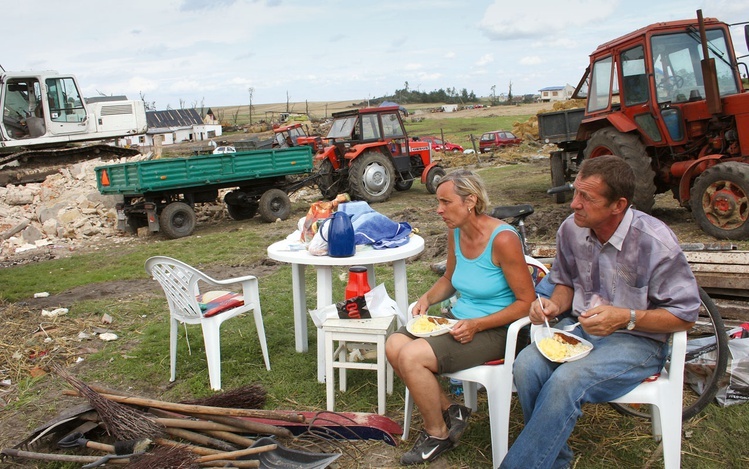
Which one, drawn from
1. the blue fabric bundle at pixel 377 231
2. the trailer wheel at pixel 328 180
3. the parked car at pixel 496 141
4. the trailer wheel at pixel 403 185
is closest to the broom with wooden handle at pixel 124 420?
the blue fabric bundle at pixel 377 231

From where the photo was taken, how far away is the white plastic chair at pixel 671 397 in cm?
260

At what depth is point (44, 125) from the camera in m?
17.0

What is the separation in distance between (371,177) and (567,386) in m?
11.5

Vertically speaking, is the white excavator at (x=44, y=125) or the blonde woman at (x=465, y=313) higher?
the white excavator at (x=44, y=125)

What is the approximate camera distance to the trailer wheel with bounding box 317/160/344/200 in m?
14.4

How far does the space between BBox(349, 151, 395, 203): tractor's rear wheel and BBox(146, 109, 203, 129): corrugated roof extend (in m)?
42.7

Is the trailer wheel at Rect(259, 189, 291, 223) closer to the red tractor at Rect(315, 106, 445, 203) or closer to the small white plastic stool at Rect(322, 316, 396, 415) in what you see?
the red tractor at Rect(315, 106, 445, 203)

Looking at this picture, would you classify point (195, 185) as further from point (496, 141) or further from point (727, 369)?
point (496, 141)

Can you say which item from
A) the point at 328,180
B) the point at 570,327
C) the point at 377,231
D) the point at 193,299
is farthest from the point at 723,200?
the point at 328,180

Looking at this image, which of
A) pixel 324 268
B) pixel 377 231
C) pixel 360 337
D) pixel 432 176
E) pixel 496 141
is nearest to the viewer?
pixel 360 337

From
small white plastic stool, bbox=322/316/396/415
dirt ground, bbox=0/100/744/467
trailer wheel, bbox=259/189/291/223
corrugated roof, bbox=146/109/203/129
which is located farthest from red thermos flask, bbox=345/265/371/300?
corrugated roof, bbox=146/109/203/129

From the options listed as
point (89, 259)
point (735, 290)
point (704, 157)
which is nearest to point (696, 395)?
point (735, 290)

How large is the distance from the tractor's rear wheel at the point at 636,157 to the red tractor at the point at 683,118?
1cm

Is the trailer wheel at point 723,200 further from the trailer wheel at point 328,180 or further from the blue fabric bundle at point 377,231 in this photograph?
the trailer wheel at point 328,180
